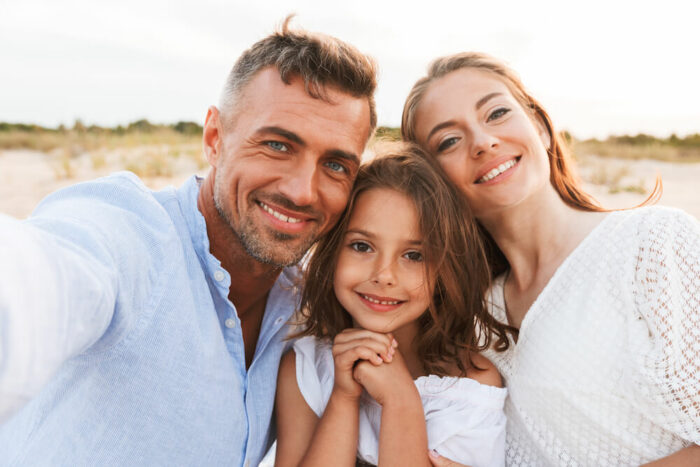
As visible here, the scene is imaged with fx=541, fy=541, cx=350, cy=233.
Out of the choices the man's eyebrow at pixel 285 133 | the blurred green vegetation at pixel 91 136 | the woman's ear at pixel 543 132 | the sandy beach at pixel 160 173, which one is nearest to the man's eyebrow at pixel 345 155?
the man's eyebrow at pixel 285 133

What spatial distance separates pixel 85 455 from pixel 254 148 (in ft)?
Result: 4.65

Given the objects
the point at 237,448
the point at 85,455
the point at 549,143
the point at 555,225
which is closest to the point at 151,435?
the point at 85,455

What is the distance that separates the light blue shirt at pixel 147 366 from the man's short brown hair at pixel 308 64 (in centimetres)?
75

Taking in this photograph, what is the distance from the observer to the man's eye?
2.61 meters

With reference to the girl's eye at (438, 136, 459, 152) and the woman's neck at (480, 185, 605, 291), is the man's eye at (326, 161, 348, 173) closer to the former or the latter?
the girl's eye at (438, 136, 459, 152)

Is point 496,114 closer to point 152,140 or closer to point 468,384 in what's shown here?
point 468,384

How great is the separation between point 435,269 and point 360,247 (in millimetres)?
388

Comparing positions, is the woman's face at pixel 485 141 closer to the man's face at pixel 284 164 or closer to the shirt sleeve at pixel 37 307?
the man's face at pixel 284 164

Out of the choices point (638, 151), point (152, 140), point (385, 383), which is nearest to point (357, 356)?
point (385, 383)

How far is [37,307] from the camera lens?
1087 millimetres

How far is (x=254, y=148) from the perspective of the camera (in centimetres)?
252

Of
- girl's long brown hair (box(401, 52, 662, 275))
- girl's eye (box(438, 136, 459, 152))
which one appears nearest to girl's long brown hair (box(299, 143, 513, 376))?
girl's eye (box(438, 136, 459, 152))

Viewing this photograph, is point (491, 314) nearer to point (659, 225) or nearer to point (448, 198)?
point (448, 198)

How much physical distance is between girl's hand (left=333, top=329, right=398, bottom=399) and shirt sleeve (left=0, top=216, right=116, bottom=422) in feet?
4.45
